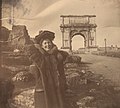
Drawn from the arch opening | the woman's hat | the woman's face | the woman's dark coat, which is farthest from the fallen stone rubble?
the woman's hat

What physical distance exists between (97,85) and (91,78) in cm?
13

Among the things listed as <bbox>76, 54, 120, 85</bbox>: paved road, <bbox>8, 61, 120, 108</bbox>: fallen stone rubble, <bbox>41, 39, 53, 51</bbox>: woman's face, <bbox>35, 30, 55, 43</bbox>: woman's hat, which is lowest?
<bbox>8, 61, 120, 108</bbox>: fallen stone rubble

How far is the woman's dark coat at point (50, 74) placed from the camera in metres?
4.37

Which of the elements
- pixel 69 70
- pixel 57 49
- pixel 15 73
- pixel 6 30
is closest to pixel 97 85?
pixel 69 70

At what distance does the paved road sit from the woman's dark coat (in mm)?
377

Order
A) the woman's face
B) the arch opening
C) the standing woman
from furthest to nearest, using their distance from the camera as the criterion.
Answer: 1. the arch opening
2. the woman's face
3. the standing woman

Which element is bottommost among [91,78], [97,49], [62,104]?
[62,104]

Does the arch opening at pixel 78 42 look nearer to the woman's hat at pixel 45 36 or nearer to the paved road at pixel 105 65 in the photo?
the paved road at pixel 105 65

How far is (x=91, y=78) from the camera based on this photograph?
4.53m

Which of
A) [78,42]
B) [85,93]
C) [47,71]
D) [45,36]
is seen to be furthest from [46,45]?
[85,93]

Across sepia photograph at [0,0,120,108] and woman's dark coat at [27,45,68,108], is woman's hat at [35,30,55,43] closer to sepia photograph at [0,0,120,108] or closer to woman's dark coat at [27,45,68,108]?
sepia photograph at [0,0,120,108]

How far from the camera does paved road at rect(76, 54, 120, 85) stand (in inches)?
179

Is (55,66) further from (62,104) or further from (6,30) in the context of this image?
(6,30)

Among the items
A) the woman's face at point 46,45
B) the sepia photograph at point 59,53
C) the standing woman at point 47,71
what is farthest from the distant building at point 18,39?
the woman's face at point 46,45
